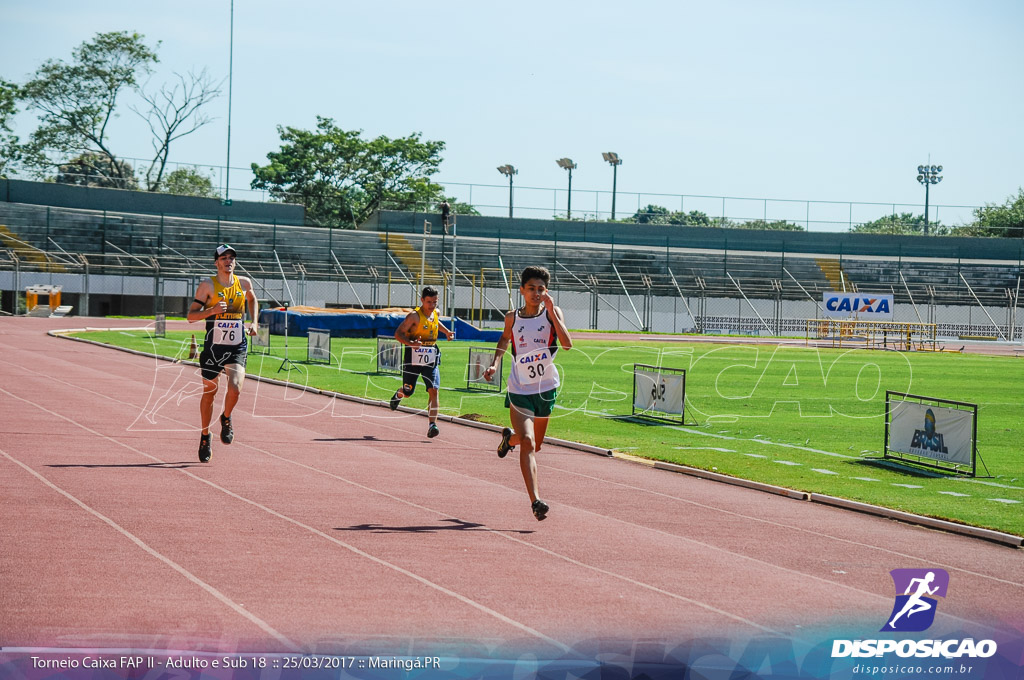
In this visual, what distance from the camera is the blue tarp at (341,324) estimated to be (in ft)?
151

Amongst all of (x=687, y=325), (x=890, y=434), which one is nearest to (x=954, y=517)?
(x=890, y=434)

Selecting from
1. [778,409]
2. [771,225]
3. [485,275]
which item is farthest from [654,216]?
[778,409]

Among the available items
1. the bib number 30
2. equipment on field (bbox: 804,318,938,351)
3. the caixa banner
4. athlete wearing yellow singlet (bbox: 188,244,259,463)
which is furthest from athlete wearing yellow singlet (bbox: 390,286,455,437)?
the caixa banner

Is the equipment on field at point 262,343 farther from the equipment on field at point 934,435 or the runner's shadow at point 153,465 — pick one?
the equipment on field at point 934,435

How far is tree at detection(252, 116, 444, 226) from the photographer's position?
87.2 metres

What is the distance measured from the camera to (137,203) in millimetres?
74250

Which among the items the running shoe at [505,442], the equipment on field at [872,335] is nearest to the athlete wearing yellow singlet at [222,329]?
the running shoe at [505,442]

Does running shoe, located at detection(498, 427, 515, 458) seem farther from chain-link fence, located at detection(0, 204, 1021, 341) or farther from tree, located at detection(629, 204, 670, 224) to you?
tree, located at detection(629, 204, 670, 224)

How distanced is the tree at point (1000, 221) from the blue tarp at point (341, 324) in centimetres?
5486

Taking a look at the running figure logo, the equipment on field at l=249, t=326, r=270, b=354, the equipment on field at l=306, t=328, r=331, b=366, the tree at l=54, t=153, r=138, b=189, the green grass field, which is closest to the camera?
the running figure logo

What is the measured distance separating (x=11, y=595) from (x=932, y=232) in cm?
8842

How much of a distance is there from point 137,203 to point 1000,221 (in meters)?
69.7

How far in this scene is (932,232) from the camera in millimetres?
86438

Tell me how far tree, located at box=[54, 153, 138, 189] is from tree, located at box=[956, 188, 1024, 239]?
6473cm
